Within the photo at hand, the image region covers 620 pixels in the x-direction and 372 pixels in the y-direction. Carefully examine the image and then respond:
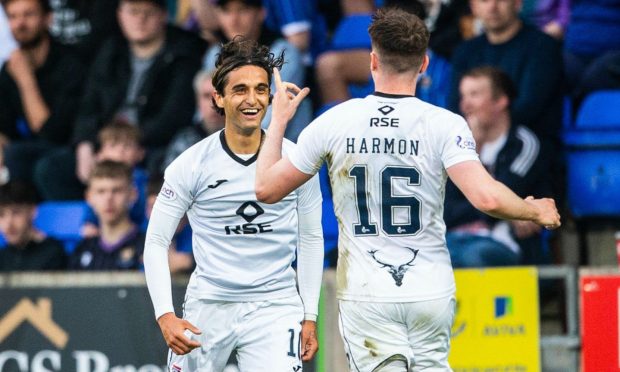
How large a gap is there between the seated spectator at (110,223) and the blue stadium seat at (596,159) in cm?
329

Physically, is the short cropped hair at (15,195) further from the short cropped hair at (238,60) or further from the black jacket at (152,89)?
the short cropped hair at (238,60)

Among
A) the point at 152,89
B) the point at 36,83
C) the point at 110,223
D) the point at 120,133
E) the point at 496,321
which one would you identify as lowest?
the point at 496,321

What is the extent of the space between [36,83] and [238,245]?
6082mm

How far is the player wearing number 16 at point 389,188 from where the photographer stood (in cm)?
507

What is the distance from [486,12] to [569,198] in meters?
1.50

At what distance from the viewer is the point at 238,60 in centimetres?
579

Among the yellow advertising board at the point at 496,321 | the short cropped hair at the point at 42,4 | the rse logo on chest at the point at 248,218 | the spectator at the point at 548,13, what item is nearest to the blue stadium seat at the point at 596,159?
the spectator at the point at 548,13

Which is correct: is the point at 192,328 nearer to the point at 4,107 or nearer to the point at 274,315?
the point at 274,315

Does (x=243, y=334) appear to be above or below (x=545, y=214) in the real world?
below

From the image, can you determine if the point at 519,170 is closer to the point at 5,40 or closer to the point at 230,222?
the point at 230,222

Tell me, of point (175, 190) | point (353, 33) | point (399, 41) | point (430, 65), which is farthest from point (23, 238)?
point (399, 41)

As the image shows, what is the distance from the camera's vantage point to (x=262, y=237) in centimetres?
582

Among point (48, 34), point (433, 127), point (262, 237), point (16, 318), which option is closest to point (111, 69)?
point (48, 34)

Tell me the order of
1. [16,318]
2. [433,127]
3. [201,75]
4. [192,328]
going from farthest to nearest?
1. [201,75]
2. [16,318]
3. [192,328]
4. [433,127]
